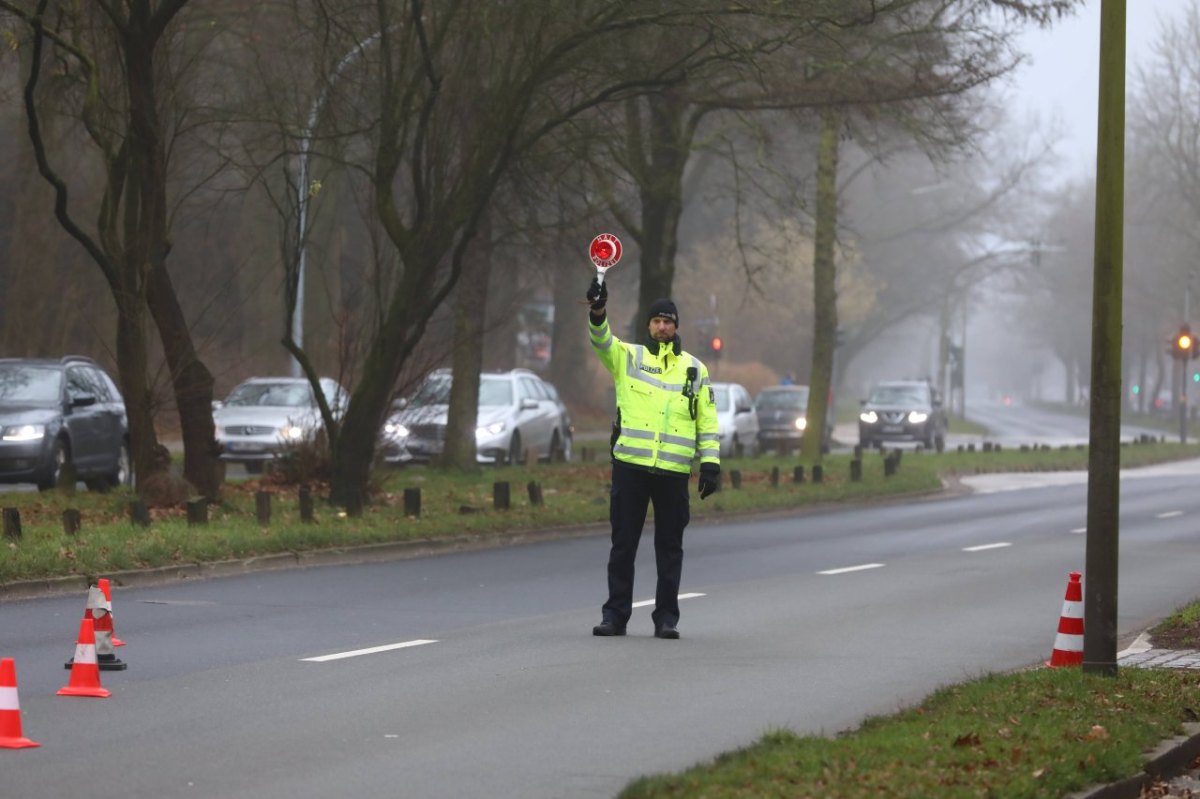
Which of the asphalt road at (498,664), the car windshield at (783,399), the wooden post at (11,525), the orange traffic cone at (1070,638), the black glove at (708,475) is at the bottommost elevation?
the asphalt road at (498,664)

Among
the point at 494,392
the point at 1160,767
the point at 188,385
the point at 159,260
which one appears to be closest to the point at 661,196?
the point at 494,392

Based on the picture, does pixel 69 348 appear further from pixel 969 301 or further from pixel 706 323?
pixel 969 301

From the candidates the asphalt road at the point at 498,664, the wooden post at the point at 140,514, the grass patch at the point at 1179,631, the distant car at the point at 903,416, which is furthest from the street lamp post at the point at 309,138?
the distant car at the point at 903,416

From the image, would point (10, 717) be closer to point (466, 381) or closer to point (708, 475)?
point (708, 475)

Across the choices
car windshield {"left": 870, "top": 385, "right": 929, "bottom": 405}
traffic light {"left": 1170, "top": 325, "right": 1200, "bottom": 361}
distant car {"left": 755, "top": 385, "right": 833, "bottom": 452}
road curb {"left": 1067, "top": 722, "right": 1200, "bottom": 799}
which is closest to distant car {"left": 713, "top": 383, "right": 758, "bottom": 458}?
distant car {"left": 755, "top": 385, "right": 833, "bottom": 452}

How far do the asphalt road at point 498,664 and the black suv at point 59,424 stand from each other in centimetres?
623

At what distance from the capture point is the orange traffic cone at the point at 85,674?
9.10 metres

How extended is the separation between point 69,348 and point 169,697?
3201 cm

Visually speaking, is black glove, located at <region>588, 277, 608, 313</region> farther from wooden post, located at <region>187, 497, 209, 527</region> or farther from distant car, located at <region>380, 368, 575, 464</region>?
distant car, located at <region>380, 368, 575, 464</region>

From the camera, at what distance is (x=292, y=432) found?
23.9m

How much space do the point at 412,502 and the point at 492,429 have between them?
12.1 metres

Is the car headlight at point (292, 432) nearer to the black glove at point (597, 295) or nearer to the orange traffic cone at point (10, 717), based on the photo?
the black glove at point (597, 295)

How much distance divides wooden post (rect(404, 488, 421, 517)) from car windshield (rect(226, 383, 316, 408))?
10262 millimetres

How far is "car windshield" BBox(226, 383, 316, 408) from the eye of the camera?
1206 inches
